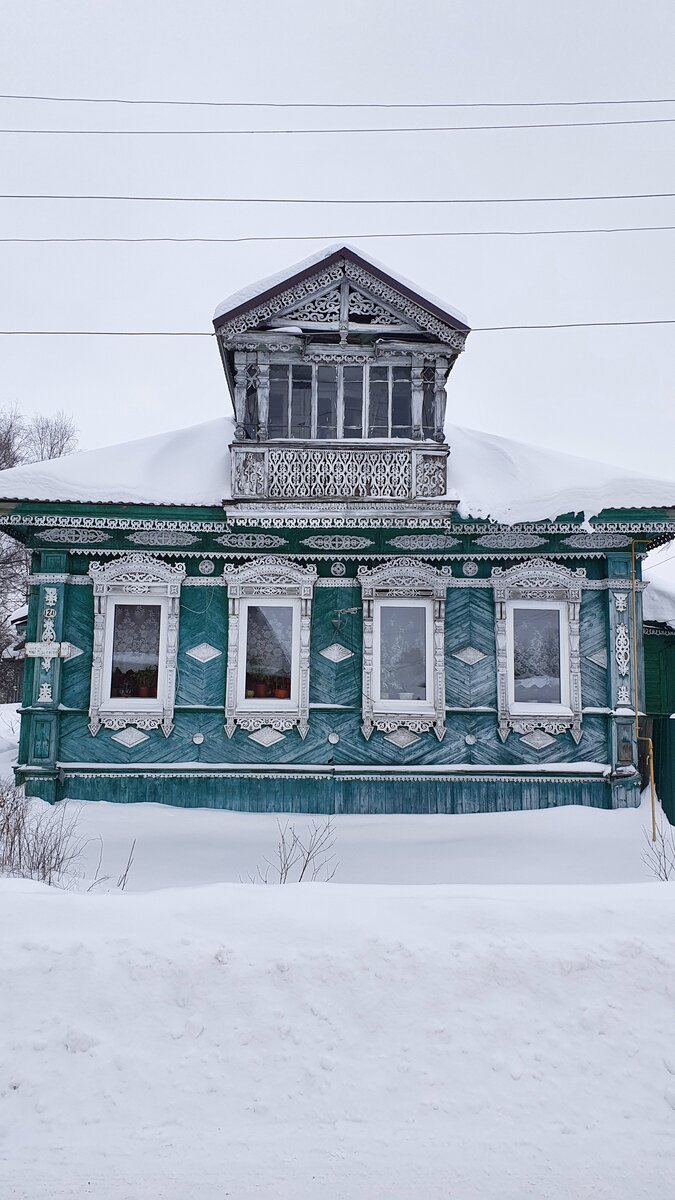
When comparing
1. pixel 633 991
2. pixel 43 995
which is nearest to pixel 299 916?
pixel 43 995

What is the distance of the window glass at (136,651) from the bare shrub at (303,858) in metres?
2.86

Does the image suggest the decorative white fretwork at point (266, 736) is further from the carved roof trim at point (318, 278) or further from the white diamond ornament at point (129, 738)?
the carved roof trim at point (318, 278)

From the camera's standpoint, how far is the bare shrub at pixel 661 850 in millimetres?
8781

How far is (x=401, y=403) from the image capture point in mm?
12422

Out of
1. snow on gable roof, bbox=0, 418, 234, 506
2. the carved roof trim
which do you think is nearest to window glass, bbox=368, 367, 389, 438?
the carved roof trim

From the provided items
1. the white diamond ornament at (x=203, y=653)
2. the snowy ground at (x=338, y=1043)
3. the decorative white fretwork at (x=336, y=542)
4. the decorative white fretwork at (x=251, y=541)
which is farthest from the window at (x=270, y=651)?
the snowy ground at (x=338, y=1043)

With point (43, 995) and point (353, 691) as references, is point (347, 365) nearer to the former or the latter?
point (353, 691)

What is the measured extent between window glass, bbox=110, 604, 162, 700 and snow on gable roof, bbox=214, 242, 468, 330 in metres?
4.36

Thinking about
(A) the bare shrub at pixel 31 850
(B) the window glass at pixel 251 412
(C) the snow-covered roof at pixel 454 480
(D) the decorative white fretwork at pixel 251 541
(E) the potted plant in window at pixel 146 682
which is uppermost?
(B) the window glass at pixel 251 412

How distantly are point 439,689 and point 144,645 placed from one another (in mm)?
4306

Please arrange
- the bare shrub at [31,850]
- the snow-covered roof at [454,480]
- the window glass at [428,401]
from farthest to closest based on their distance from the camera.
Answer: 1. the window glass at [428,401]
2. the snow-covered roof at [454,480]
3. the bare shrub at [31,850]

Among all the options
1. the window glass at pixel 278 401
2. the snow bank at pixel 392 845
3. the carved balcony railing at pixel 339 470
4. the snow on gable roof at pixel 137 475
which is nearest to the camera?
the snow bank at pixel 392 845

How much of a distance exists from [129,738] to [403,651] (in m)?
4.10

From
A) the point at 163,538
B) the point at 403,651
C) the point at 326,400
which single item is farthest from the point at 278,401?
the point at 403,651
